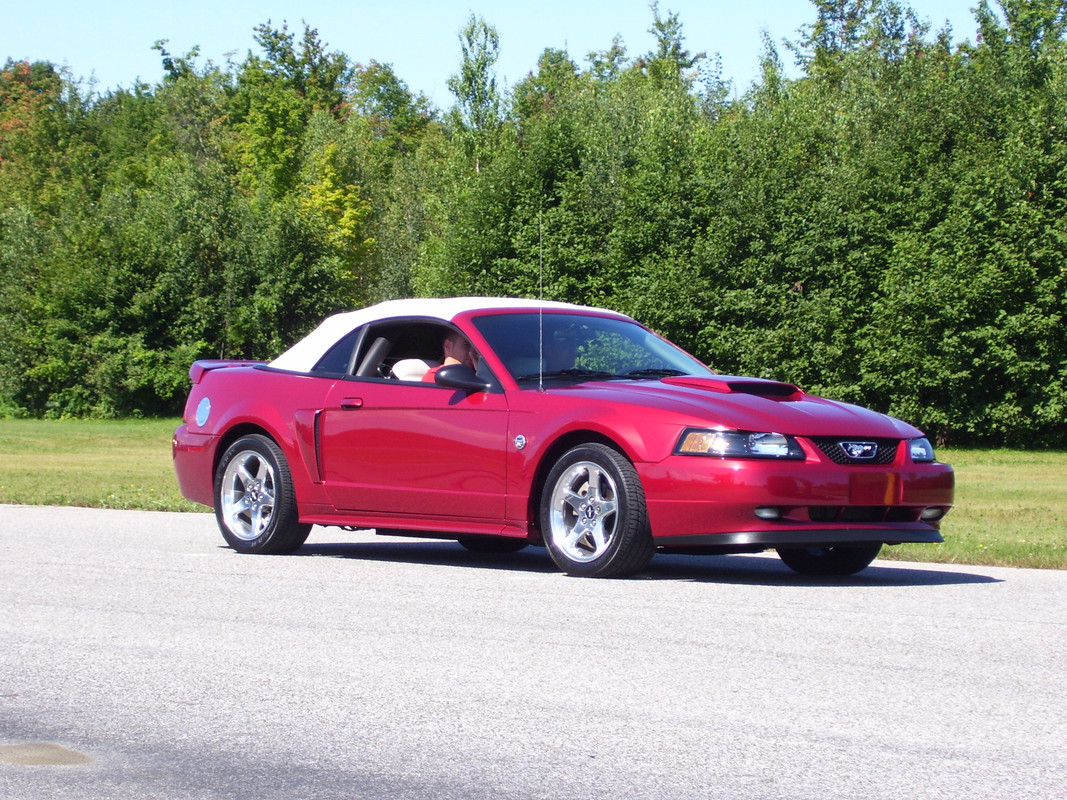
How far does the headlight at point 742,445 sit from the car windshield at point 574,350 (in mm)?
1192

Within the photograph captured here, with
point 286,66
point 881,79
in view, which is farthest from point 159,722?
point 286,66

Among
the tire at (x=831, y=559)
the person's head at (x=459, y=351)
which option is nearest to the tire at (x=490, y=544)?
the person's head at (x=459, y=351)

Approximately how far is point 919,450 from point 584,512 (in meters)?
1.90

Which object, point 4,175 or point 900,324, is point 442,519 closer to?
point 900,324

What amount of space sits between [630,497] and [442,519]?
4.61 ft

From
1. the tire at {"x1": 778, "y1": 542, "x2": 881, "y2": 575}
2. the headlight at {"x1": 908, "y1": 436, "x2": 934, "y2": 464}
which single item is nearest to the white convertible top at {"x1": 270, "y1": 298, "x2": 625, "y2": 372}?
the tire at {"x1": 778, "y1": 542, "x2": 881, "y2": 575}

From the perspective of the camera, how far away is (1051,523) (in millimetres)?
13219

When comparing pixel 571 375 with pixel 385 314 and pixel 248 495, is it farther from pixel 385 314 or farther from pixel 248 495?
pixel 248 495

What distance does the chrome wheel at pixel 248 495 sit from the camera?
9.59m

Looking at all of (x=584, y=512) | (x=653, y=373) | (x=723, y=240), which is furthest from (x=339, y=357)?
(x=723, y=240)

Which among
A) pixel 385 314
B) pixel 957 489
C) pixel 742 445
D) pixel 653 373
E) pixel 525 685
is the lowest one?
pixel 957 489

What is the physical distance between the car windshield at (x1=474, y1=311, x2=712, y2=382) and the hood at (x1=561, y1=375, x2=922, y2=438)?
1.02 ft

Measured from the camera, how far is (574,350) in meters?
8.95

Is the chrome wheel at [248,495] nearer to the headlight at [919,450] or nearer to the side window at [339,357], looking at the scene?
the side window at [339,357]
